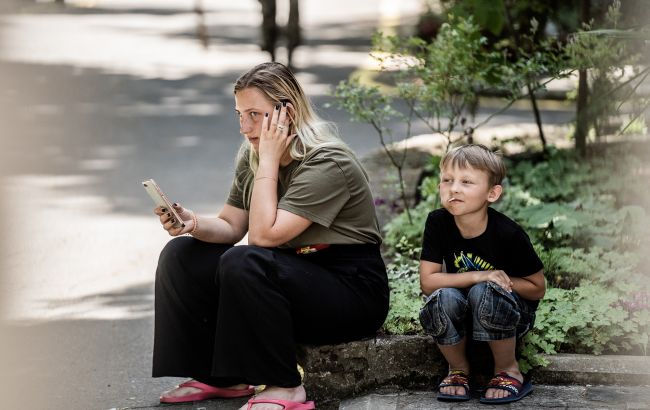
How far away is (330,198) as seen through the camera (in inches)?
157

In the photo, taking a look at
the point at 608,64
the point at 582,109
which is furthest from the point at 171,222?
the point at 582,109

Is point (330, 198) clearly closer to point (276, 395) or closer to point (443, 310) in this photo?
point (443, 310)

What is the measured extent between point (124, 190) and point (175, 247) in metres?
4.39

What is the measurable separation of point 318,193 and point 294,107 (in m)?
0.39

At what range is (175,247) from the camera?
4.17m

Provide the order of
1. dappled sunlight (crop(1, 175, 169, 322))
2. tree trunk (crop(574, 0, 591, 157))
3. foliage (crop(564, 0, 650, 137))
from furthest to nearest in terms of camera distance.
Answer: tree trunk (crop(574, 0, 591, 157)) < dappled sunlight (crop(1, 175, 169, 322)) < foliage (crop(564, 0, 650, 137))

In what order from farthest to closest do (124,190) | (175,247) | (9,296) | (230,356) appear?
(124,190) < (9,296) < (175,247) < (230,356)

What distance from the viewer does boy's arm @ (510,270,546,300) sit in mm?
3865

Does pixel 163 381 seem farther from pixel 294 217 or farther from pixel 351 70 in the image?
pixel 351 70

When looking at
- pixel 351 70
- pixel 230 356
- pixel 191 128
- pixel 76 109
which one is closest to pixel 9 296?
pixel 230 356

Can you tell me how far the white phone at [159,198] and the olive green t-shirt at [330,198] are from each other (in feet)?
1.36

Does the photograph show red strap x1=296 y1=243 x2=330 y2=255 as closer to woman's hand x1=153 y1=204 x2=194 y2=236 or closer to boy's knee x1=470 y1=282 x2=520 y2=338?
woman's hand x1=153 y1=204 x2=194 y2=236

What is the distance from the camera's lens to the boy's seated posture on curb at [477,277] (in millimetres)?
3789

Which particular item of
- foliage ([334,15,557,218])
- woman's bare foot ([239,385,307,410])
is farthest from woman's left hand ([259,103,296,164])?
foliage ([334,15,557,218])
